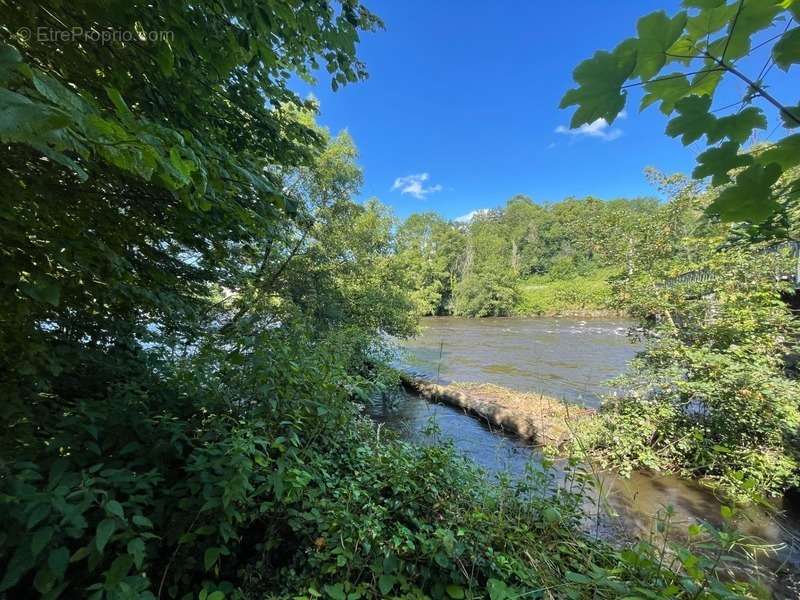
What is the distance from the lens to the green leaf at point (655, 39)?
0.54m

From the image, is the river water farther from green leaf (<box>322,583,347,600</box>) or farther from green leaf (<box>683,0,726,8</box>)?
green leaf (<box>683,0,726,8</box>)

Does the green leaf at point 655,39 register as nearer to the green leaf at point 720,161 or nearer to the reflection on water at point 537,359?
the green leaf at point 720,161

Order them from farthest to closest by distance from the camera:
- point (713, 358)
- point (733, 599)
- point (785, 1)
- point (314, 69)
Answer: point (713, 358) → point (314, 69) → point (733, 599) → point (785, 1)

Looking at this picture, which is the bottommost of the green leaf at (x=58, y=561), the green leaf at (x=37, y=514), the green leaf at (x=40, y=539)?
the green leaf at (x=58, y=561)

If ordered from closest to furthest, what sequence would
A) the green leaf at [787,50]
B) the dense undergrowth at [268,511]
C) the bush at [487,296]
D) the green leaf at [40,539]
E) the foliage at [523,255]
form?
the green leaf at [787,50]
the green leaf at [40,539]
the dense undergrowth at [268,511]
the foliage at [523,255]
the bush at [487,296]

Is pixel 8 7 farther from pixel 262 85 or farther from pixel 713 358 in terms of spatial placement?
pixel 713 358

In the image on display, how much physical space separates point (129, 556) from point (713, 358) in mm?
5482

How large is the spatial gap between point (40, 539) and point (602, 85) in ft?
6.00

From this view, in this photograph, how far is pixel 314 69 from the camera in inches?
102

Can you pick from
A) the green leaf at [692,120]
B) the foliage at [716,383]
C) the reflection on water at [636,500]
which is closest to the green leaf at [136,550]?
the green leaf at [692,120]

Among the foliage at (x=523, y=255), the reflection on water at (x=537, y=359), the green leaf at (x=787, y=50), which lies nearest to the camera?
the green leaf at (x=787, y=50)

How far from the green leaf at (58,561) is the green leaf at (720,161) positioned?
1.89 m

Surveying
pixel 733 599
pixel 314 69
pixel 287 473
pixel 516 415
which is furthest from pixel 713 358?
pixel 314 69

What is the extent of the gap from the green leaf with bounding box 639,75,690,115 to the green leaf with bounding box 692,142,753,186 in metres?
0.11
